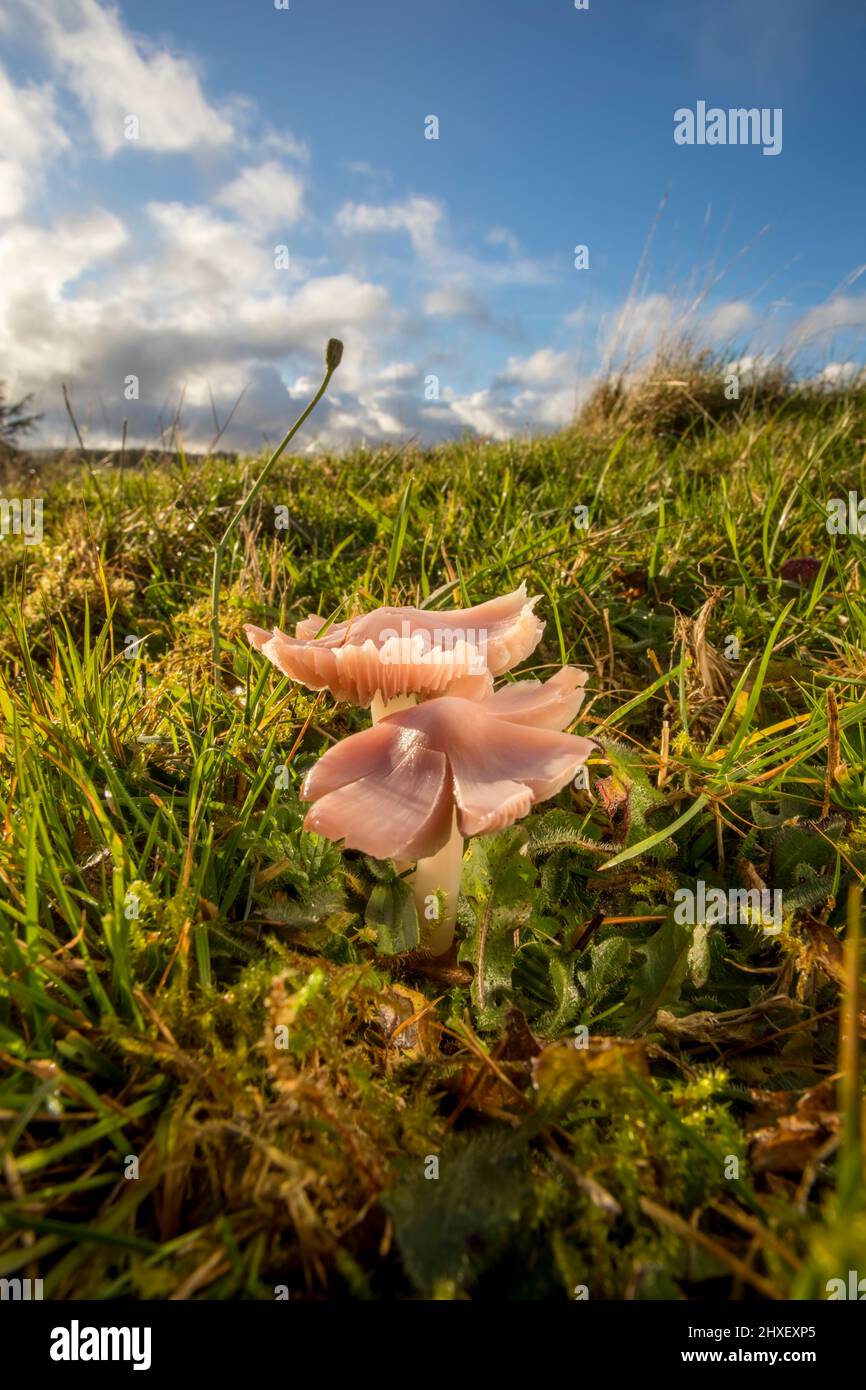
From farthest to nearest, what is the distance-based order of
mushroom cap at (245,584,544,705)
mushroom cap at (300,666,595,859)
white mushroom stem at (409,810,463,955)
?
white mushroom stem at (409,810,463,955) < mushroom cap at (245,584,544,705) < mushroom cap at (300,666,595,859)

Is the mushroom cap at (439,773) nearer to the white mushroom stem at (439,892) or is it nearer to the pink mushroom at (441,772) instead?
the pink mushroom at (441,772)

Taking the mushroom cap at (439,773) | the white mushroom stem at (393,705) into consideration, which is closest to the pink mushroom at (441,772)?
the mushroom cap at (439,773)

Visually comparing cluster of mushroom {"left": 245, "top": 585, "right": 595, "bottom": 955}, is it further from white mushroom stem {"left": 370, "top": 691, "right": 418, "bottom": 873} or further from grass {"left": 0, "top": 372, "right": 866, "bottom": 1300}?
grass {"left": 0, "top": 372, "right": 866, "bottom": 1300}

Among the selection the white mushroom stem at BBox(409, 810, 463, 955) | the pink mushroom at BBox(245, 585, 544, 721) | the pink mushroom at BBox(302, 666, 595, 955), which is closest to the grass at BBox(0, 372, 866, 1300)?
the white mushroom stem at BBox(409, 810, 463, 955)

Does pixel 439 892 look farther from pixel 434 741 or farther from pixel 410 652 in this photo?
pixel 410 652

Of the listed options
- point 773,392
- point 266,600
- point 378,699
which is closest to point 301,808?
point 378,699
